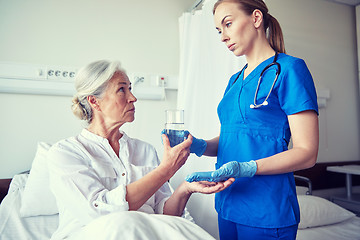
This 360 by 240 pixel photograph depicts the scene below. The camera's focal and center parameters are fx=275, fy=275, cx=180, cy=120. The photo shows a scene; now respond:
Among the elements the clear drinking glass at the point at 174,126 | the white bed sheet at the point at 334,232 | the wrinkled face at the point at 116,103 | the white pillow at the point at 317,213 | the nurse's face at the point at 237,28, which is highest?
the nurse's face at the point at 237,28

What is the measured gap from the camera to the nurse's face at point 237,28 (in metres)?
1.08

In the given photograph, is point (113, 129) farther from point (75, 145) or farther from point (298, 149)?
point (298, 149)

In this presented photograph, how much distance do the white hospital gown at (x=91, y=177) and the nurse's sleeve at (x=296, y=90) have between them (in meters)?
0.69

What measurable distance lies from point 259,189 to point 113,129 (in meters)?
0.77

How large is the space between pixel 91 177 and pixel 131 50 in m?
1.52

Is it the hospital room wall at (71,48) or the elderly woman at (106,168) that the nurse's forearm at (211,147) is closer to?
the elderly woman at (106,168)

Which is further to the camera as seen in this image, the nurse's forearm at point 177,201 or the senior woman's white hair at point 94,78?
the senior woman's white hair at point 94,78

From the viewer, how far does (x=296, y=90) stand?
0.93m

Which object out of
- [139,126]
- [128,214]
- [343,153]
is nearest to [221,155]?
[128,214]

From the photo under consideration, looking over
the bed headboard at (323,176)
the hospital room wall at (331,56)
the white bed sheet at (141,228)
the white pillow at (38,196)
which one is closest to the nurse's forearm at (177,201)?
the white bed sheet at (141,228)

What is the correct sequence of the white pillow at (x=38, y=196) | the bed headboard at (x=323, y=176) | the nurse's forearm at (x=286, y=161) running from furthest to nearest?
the bed headboard at (x=323, y=176), the white pillow at (x=38, y=196), the nurse's forearm at (x=286, y=161)

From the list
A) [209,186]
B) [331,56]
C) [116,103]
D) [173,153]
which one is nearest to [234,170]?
[209,186]

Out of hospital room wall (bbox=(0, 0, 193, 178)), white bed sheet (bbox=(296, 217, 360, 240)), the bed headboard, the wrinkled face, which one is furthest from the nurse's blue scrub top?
the bed headboard

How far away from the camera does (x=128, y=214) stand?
2.77 feet
